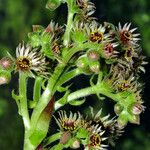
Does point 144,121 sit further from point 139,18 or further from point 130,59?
point 130,59

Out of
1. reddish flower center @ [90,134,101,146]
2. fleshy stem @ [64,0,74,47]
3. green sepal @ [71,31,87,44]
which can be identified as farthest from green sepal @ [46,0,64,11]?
reddish flower center @ [90,134,101,146]

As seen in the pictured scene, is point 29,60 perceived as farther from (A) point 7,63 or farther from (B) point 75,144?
(B) point 75,144

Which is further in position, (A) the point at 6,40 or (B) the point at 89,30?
(A) the point at 6,40

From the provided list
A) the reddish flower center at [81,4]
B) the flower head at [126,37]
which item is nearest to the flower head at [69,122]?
the flower head at [126,37]

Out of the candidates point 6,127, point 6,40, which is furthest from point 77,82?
point 6,40

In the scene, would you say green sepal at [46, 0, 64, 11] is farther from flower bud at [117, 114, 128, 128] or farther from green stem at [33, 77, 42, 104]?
flower bud at [117, 114, 128, 128]
